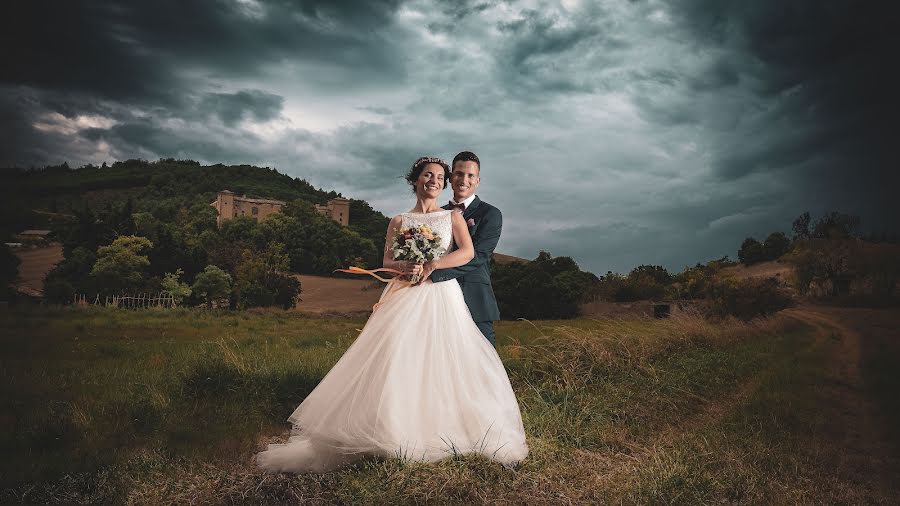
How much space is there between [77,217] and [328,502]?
3651 cm

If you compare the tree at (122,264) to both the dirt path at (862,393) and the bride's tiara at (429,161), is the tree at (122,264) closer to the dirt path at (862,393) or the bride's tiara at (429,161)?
the bride's tiara at (429,161)

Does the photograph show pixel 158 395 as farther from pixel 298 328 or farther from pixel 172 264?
pixel 172 264

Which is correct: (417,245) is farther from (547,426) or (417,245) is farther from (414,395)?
(547,426)

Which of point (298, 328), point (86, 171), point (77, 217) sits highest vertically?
point (86, 171)

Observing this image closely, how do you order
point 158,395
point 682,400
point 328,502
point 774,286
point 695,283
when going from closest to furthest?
point 328,502 → point 158,395 → point 682,400 → point 774,286 → point 695,283

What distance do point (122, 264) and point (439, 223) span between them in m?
32.2

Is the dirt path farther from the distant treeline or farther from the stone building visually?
the stone building

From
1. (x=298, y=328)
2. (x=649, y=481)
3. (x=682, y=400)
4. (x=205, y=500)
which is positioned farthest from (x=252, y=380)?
(x=298, y=328)

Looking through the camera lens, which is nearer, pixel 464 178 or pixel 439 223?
pixel 439 223

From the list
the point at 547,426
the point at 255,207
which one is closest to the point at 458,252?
the point at 547,426

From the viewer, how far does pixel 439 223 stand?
15.6ft

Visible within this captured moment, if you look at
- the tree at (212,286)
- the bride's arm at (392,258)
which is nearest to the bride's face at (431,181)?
the bride's arm at (392,258)

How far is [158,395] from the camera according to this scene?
664cm

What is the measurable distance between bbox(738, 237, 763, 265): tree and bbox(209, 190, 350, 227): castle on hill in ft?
94.6
